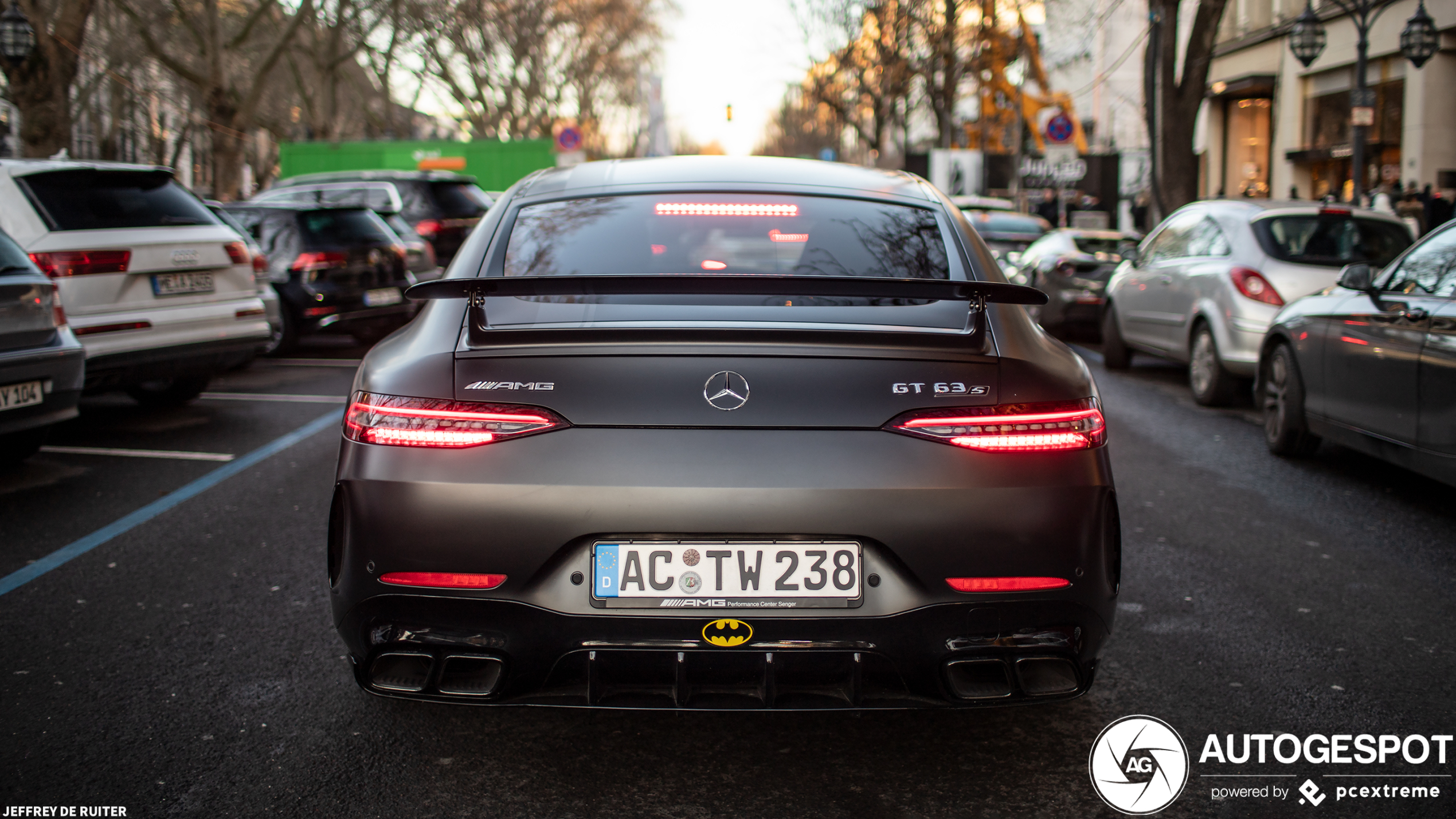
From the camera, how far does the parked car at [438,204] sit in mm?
16984

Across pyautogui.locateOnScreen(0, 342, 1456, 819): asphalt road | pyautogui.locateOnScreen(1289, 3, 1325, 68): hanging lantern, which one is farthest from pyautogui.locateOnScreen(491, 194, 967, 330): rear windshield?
pyautogui.locateOnScreen(1289, 3, 1325, 68): hanging lantern

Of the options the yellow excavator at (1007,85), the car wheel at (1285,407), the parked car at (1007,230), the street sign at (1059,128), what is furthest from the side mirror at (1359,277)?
the yellow excavator at (1007,85)

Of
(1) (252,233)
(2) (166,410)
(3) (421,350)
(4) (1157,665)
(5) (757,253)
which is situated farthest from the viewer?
(1) (252,233)

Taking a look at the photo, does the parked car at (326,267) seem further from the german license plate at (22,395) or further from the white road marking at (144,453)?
the german license plate at (22,395)

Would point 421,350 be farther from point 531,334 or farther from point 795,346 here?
point 795,346

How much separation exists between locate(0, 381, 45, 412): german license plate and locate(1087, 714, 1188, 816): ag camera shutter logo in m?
5.38

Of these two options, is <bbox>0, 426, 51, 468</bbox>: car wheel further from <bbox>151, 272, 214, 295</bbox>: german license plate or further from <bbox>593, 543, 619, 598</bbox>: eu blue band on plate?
<bbox>593, 543, 619, 598</bbox>: eu blue band on plate

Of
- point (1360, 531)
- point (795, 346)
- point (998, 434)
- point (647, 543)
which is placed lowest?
point (1360, 531)

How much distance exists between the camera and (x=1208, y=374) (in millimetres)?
9289

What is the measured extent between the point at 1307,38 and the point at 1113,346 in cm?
964

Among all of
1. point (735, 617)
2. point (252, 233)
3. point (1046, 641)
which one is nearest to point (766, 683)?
point (735, 617)

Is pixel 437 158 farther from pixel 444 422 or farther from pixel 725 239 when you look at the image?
pixel 444 422

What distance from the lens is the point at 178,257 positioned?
823 centimetres

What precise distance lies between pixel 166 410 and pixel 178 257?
136 centimetres
